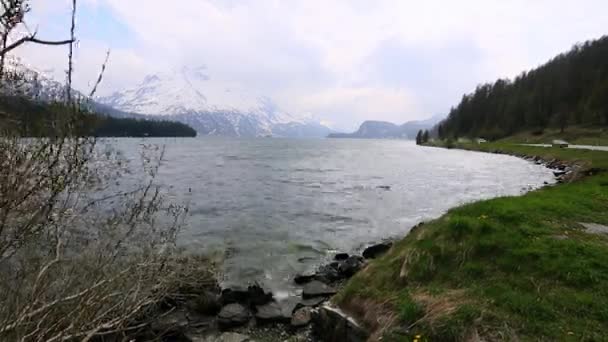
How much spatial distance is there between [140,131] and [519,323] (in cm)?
20238

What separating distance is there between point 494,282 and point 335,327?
12.7 feet

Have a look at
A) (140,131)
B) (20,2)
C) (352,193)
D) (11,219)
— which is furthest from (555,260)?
(140,131)

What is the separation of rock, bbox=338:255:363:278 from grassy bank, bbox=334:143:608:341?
2.61m

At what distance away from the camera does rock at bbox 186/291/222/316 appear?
10.8 meters

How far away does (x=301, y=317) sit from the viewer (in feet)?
33.1

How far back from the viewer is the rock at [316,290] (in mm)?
11969

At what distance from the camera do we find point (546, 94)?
10900 cm

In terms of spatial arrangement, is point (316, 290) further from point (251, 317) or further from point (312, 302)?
point (251, 317)

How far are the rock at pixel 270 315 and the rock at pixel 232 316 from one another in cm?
36

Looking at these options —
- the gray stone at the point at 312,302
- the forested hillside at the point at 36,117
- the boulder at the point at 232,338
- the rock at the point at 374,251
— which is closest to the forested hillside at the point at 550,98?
the rock at the point at 374,251

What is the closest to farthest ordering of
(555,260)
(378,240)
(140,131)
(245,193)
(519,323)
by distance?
(519,323)
(555,260)
(378,240)
(245,193)
(140,131)

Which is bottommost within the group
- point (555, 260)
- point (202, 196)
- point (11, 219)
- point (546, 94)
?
point (202, 196)

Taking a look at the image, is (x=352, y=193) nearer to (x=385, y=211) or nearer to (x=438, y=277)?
(x=385, y=211)

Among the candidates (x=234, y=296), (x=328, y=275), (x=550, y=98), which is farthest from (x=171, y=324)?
(x=550, y=98)
